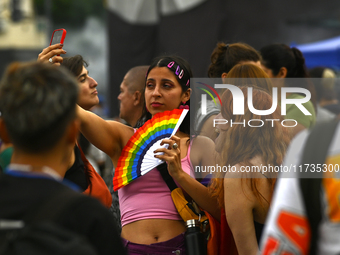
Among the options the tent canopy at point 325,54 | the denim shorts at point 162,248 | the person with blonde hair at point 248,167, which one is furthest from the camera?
the tent canopy at point 325,54

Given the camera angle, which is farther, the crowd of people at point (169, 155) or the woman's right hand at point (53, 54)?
the woman's right hand at point (53, 54)

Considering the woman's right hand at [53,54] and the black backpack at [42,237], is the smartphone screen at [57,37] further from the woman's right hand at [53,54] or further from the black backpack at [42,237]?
the black backpack at [42,237]

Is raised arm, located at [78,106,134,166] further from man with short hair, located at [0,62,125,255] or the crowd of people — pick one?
man with short hair, located at [0,62,125,255]

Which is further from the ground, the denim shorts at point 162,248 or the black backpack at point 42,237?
the black backpack at point 42,237

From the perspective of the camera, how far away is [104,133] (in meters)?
2.66

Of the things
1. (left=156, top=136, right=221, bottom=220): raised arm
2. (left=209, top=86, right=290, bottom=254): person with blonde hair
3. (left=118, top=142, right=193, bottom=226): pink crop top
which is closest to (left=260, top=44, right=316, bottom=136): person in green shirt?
(left=209, top=86, right=290, bottom=254): person with blonde hair

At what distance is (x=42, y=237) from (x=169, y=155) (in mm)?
1330

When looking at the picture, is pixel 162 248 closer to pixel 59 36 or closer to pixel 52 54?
pixel 52 54

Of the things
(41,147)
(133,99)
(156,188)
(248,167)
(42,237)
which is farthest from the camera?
(133,99)

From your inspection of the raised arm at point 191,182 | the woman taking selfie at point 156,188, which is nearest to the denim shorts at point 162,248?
the woman taking selfie at point 156,188

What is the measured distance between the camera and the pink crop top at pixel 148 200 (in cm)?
266

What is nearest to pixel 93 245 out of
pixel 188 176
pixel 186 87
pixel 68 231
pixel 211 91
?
pixel 68 231

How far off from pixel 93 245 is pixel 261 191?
1294mm

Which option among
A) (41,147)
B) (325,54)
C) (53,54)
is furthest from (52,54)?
(325,54)
